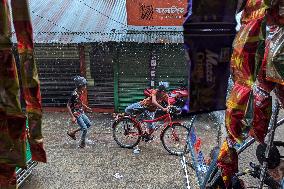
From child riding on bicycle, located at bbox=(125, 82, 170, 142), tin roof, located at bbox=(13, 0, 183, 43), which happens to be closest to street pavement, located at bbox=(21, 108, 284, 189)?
child riding on bicycle, located at bbox=(125, 82, 170, 142)

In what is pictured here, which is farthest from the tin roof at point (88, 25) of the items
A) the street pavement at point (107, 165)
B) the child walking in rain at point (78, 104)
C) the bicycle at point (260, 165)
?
the bicycle at point (260, 165)

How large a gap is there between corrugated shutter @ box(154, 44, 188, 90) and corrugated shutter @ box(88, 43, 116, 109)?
1.74 metres

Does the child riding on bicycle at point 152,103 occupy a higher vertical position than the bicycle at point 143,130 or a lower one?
higher

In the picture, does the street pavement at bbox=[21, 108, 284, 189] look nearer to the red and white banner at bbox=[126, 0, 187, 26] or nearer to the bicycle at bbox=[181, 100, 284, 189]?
the bicycle at bbox=[181, 100, 284, 189]

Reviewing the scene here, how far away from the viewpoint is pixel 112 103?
1291 centimetres

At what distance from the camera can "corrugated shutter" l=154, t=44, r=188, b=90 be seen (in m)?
12.4

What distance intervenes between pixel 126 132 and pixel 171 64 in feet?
12.4

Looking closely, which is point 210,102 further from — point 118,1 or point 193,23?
point 118,1

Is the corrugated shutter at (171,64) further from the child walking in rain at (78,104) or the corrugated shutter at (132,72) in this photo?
the child walking in rain at (78,104)

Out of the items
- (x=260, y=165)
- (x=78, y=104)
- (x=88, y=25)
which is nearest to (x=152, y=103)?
→ (x=78, y=104)

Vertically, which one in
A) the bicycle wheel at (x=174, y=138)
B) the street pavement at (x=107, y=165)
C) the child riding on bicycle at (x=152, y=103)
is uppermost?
the child riding on bicycle at (x=152, y=103)

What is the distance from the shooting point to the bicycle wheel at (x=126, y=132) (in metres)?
9.91

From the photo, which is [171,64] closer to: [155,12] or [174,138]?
[155,12]

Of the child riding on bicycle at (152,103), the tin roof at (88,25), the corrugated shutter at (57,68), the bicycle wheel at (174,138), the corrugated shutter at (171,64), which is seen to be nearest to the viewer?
the bicycle wheel at (174,138)
